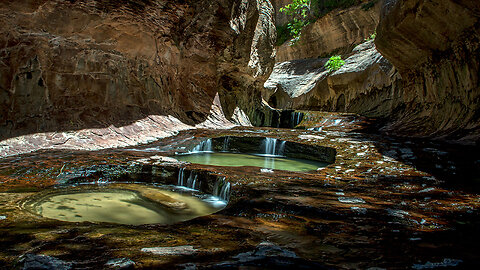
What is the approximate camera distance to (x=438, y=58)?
23.7 ft

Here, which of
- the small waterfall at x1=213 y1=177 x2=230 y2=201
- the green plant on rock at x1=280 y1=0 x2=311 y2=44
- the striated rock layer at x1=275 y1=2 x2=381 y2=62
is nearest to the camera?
the small waterfall at x1=213 y1=177 x2=230 y2=201

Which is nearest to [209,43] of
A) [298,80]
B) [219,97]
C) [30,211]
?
[219,97]

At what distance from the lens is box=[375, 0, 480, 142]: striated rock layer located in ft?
19.7

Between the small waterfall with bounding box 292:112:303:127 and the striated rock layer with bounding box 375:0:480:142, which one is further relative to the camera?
the small waterfall with bounding box 292:112:303:127

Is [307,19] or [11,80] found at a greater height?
[307,19]

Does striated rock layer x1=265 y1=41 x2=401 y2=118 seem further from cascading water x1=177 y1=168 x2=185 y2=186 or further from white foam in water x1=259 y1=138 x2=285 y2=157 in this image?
cascading water x1=177 y1=168 x2=185 y2=186

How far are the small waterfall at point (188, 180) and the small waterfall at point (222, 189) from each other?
0.37 metres

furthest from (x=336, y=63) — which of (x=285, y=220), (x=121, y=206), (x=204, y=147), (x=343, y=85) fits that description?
(x=285, y=220)

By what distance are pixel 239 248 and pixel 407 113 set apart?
9.81 m

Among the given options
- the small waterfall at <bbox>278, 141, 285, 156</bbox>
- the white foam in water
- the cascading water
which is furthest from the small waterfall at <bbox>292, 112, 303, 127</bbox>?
the cascading water

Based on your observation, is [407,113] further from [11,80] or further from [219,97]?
[11,80]

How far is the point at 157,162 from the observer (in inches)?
182

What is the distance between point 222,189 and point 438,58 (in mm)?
6732

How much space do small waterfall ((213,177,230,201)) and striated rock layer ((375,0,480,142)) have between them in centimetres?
544
